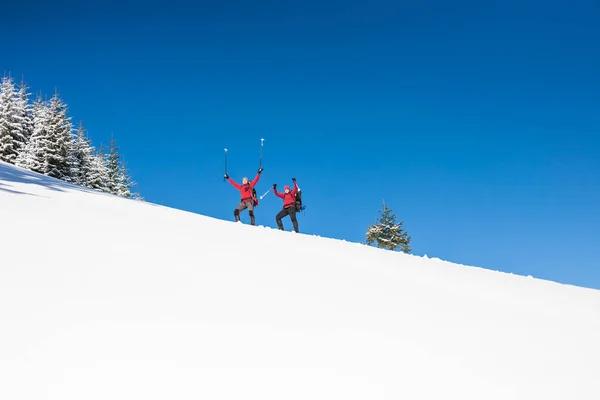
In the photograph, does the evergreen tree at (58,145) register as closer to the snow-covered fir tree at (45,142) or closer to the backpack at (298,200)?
the snow-covered fir tree at (45,142)

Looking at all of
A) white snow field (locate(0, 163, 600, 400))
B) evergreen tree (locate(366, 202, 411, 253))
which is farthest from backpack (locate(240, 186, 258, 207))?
evergreen tree (locate(366, 202, 411, 253))

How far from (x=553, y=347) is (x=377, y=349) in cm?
245

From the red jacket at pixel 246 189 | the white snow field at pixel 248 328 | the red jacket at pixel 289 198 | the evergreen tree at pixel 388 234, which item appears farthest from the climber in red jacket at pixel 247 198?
the evergreen tree at pixel 388 234

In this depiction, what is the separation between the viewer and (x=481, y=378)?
14.0ft

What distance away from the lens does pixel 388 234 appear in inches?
1496

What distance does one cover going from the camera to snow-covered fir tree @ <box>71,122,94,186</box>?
39719mm

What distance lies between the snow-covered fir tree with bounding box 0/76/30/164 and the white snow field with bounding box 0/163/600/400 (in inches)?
1396

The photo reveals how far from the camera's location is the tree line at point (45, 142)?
3621 cm

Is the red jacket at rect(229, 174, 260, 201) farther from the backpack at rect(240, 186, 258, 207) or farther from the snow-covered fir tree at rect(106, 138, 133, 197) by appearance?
the snow-covered fir tree at rect(106, 138, 133, 197)

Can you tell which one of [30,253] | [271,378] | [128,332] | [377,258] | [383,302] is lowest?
[271,378]

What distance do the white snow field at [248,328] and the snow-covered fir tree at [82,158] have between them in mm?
34573

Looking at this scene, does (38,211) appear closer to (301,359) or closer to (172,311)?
(172,311)

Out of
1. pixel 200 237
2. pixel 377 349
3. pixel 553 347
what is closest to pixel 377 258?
pixel 200 237

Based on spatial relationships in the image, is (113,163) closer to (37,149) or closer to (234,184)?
(37,149)
